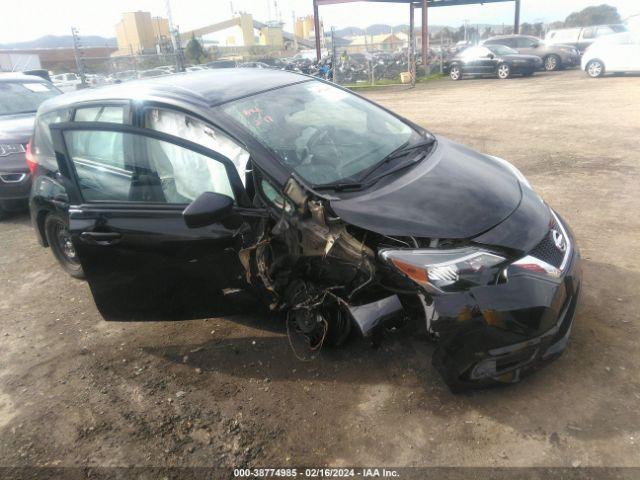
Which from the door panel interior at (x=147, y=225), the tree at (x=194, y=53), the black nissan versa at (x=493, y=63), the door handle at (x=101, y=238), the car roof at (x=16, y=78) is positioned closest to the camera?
the door panel interior at (x=147, y=225)

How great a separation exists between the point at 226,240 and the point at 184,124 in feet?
2.59

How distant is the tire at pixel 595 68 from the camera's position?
16500mm

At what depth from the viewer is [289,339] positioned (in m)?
3.21

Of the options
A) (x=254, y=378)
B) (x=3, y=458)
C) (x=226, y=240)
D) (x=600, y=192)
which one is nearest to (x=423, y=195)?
(x=226, y=240)

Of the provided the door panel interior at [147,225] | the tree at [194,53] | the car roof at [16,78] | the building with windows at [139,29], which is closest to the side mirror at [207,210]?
the door panel interior at [147,225]

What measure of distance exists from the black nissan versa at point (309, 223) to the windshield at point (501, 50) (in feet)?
59.6

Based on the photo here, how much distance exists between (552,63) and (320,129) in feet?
68.2

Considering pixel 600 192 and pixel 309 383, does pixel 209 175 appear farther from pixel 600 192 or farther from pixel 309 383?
pixel 600 192

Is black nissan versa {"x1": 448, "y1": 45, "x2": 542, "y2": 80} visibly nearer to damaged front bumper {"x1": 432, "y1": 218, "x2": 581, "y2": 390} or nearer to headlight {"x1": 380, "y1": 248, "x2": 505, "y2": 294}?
damaged front bumper {"x1": 432, "y1": 218, "x2": 581, "y2": 390}

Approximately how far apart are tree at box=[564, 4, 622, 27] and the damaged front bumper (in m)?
74.4

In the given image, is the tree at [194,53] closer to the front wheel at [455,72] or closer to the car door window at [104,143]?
the front wheel at [455,72]

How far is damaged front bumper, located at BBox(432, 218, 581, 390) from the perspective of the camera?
2.35 metres

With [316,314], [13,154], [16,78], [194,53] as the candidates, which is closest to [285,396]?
[316,314]

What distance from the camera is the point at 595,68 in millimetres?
16641
